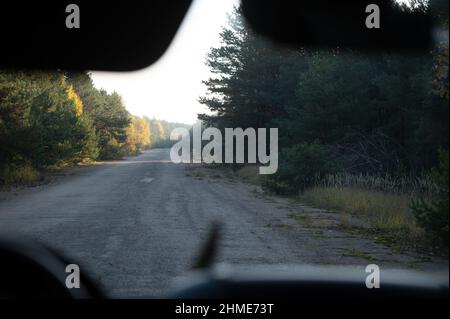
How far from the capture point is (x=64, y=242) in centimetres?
791

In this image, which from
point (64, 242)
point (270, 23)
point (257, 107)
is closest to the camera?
point (270, 23)

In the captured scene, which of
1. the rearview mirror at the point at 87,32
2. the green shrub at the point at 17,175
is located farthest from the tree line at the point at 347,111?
the green shrub at the point at 17,175

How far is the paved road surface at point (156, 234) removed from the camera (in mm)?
5930

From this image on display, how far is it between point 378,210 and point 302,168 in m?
6.59

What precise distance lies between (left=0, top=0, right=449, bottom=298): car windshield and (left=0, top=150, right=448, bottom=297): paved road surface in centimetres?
3

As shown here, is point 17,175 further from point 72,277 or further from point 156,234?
point 72,277

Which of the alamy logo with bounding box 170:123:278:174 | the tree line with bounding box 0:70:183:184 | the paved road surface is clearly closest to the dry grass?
the paved road surface

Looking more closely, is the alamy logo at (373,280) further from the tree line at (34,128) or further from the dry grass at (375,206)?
the tree line at (34,128)

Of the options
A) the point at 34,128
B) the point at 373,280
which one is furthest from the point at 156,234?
the point at 34,128

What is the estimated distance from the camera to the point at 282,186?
17.2m

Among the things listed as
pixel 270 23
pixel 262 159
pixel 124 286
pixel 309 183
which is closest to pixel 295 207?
pixel 309 183

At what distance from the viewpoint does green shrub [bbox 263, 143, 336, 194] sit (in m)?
16.5
